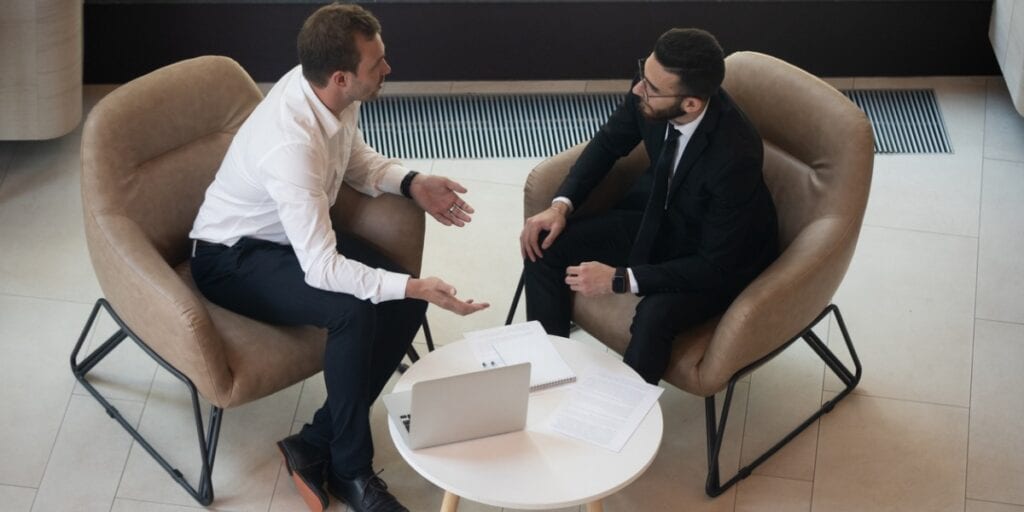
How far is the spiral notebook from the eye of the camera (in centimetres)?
333

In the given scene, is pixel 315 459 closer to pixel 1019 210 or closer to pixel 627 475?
pixel 627 475

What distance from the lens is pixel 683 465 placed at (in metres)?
3.78

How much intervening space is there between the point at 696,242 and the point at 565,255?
369 mm

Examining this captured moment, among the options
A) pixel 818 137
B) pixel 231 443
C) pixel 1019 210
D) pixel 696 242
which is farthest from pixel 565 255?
pixel 1019 210

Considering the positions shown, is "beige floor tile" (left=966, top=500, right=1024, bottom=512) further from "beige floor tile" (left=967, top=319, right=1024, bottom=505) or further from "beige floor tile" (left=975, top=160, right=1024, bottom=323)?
"beige floor tile" (left=975, top=160, right=1024, bottom=323)

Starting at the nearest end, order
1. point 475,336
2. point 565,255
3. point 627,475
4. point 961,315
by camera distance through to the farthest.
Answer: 1. point 627,475
2. point 475,336
3. point 565,255
4. point 961,315

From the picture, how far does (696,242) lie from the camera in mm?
3631

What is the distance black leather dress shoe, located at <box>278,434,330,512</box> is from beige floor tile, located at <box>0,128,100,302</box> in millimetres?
970

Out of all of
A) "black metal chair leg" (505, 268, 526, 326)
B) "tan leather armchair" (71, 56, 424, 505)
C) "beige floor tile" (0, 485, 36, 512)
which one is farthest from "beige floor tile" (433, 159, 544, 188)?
"beige floor tile" (0, 485, 36, 512)

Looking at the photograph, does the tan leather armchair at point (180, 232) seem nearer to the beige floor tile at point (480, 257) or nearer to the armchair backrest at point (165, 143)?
the armchair backrest at point (165, 143)

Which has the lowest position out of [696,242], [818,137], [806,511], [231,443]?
[231,443]

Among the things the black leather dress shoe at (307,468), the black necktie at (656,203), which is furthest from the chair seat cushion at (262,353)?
the black necktie at (656,203)

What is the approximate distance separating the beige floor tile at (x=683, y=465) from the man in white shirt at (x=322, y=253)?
2.18ft

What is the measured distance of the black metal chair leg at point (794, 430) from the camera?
11.7ft
